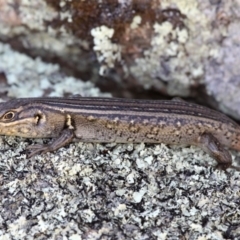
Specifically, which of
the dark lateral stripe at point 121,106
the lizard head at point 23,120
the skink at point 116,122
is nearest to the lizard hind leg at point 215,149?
the skink at point 116,122

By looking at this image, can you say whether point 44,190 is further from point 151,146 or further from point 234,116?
point 234,116

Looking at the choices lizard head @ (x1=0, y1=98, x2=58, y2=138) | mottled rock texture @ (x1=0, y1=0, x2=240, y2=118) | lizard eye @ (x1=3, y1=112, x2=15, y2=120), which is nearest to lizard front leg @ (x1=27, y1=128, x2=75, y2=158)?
lizard head @ (x1=0, y1=98, x2=58, y2=138)

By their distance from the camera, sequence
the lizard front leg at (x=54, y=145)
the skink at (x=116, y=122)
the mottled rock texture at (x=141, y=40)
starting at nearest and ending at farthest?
the lizard front leg at (x=54, y=145), the skink at (x=116, y=122), the mottled rock texture at (x=141, y=40)

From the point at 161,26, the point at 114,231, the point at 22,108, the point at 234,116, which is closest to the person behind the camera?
the point at 114,231

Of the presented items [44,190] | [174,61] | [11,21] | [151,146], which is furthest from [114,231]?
[11,21]

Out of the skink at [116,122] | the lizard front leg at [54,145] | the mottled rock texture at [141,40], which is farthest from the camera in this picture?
the mottled rock texture at [141,40]

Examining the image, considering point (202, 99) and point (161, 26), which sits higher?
point (161, 26)

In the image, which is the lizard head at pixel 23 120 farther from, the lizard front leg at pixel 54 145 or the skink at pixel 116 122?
the lizard front leg at pixel 54 145

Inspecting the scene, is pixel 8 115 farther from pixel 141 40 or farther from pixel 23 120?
pixel 141 40
